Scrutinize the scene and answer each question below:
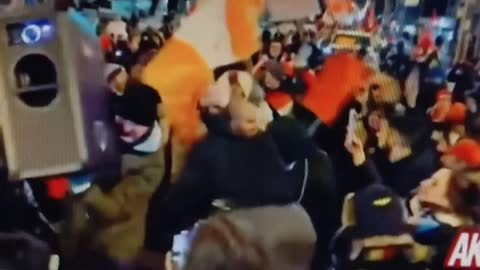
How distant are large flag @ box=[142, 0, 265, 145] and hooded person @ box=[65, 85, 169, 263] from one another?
2 centimetres

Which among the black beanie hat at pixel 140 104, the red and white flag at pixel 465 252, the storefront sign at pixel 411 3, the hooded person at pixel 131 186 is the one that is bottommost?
the red and white flag at pixel 465 252

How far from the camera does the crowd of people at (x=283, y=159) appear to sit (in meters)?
1.09

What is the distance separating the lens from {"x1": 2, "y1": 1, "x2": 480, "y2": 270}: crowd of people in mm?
1093

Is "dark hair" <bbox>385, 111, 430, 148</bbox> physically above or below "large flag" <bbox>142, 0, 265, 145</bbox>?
below

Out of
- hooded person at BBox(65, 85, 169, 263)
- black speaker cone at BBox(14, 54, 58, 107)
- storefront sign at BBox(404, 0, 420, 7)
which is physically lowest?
hooded person at BBox(65, 85, 169, 263)

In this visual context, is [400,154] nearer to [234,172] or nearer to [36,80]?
[234,172]

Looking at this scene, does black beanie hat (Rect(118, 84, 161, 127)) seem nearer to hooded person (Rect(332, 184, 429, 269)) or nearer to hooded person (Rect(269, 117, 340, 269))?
hooded person (Rect(269, 117, 340, 269))

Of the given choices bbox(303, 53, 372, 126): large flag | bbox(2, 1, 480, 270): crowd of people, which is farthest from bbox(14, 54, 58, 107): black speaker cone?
bbox(303, 53, 372, 126): large flag

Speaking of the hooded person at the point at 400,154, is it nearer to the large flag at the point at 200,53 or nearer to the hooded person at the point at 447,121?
the hooded person at the point at 447,121

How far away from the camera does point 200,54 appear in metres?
1.08

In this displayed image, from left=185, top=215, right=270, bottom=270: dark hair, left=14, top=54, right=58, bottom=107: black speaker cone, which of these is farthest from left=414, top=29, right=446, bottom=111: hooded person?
left=14, top=54, right=58, bottom=107: black speaker cone

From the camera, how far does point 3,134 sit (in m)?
1.06

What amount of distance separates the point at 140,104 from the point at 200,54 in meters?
0.08

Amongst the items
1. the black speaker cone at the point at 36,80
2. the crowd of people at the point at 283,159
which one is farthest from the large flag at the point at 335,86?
the black speaker cone at the point at 36,80
